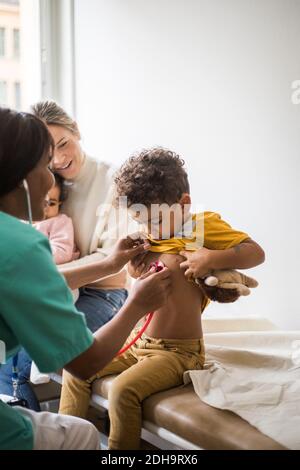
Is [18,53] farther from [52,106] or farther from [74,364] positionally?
[74,364]

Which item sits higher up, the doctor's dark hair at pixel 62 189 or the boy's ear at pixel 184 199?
the boy's ear at pixel 184 199

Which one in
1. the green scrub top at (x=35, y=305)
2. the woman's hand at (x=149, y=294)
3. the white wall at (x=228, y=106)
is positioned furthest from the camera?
the white wall at (x=228, y=106)

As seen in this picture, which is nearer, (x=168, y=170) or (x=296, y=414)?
(x=296, y=414)

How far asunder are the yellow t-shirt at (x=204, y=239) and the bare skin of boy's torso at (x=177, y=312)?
3cm

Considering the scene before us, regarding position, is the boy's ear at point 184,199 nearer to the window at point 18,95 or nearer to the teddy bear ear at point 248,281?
the teddy bear ear at point 248,281

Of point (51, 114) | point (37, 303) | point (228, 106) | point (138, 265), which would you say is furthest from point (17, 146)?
point (228, 106)

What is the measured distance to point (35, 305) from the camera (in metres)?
1.05

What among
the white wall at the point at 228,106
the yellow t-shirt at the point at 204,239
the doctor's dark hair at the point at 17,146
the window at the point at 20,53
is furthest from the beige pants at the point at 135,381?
the window at the point at 20,53

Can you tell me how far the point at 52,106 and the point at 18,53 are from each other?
160 centimetres

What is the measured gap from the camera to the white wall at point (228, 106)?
86.4 inches

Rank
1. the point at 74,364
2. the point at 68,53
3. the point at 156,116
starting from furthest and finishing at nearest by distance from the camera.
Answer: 1. the point at 68,53
2. the point at 156,116
3. the point at 74,364

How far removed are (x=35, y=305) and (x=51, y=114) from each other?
4.33 ft

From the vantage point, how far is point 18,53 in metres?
3.66

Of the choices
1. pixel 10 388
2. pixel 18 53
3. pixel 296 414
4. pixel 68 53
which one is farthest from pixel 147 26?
pixel 296 414
